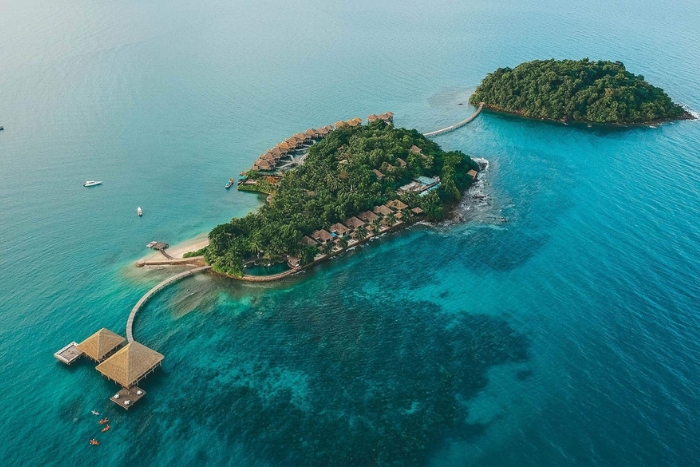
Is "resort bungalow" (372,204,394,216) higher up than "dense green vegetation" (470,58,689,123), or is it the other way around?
"dense green vegetation" (470,58,689,123)

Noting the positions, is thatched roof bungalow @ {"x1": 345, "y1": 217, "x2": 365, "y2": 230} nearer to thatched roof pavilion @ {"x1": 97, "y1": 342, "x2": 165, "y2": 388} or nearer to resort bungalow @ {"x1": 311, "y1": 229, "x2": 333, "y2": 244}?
resort bungalow @ {"x1": 311, "y1": 229, "x2": 333, "y2": 244}

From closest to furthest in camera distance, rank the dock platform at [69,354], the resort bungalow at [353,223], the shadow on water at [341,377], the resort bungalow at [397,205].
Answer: the shadow on water at [341,377] → the dock platform at [69,354] → the resort bungalow at [353,223] → the resort bungalow at [397,205]

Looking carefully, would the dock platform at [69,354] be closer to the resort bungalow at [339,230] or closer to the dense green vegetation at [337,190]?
the dense green vegetation at [337,190]

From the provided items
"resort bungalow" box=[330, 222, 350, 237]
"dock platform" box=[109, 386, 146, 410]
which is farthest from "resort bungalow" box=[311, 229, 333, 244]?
"dock platform" box=[109, 386, 146, 410]

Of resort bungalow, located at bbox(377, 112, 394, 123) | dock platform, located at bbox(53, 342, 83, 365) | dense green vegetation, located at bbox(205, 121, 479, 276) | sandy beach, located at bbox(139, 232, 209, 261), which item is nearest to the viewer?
dock platform, located at bbox(53, 342, 83, 365)

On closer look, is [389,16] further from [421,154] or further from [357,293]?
[357,293]

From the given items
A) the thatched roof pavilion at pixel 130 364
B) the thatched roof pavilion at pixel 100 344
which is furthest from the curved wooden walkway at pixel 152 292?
the thatched roof pavilion at pixel 130 364

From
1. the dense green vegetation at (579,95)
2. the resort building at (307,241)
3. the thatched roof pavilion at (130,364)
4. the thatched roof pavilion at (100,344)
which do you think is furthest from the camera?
the dense green vegetation at (579,95)
